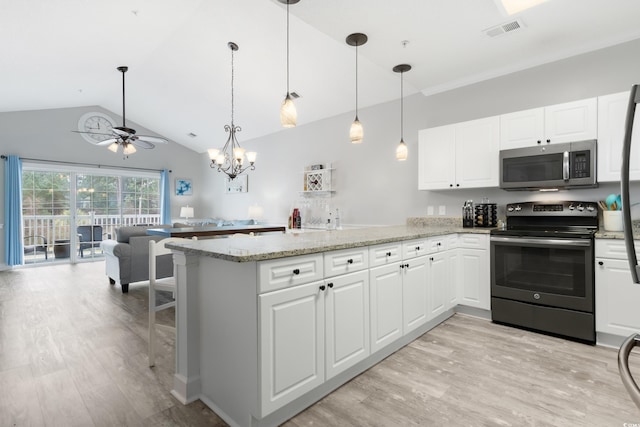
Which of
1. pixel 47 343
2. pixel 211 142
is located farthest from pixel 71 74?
pixel 47 343

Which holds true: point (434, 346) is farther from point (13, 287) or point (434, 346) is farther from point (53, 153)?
point (53, 153)

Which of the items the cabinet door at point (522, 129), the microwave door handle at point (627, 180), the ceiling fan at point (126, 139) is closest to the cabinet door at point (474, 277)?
the cabinet door at point (522, 129)

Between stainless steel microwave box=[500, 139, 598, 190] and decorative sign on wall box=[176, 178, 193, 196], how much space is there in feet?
24.4

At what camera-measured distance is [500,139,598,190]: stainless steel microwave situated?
277cm

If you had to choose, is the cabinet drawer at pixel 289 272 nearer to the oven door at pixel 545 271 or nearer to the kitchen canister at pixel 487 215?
the oven door at pixel 545 271

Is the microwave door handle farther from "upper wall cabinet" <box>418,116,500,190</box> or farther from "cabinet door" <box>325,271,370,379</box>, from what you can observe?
"upper wall cabinet" <box>418,116,500,190</box>

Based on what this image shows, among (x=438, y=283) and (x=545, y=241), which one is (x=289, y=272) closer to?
(x=438, y=283)

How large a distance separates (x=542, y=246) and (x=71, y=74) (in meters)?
6.59

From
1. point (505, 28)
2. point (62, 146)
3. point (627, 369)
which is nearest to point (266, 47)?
point (505, 28)

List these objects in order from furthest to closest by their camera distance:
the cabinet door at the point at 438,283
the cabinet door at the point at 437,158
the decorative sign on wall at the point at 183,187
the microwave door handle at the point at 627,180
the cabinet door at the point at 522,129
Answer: the decorative sign on wall at the point at 183,187
the cabinet door at the point at 437,158
the cabinet door at the point at 522,129
the cabinet door at the point at 438,283
the microwave door handle at the point at 627,180

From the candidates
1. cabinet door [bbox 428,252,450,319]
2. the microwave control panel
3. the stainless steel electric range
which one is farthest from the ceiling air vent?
cabinet door [bbox 428,252,450,319]

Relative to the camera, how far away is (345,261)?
6.63 ft

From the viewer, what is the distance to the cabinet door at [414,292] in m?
2.55

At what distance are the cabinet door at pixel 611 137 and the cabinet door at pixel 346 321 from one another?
2.23 meters
